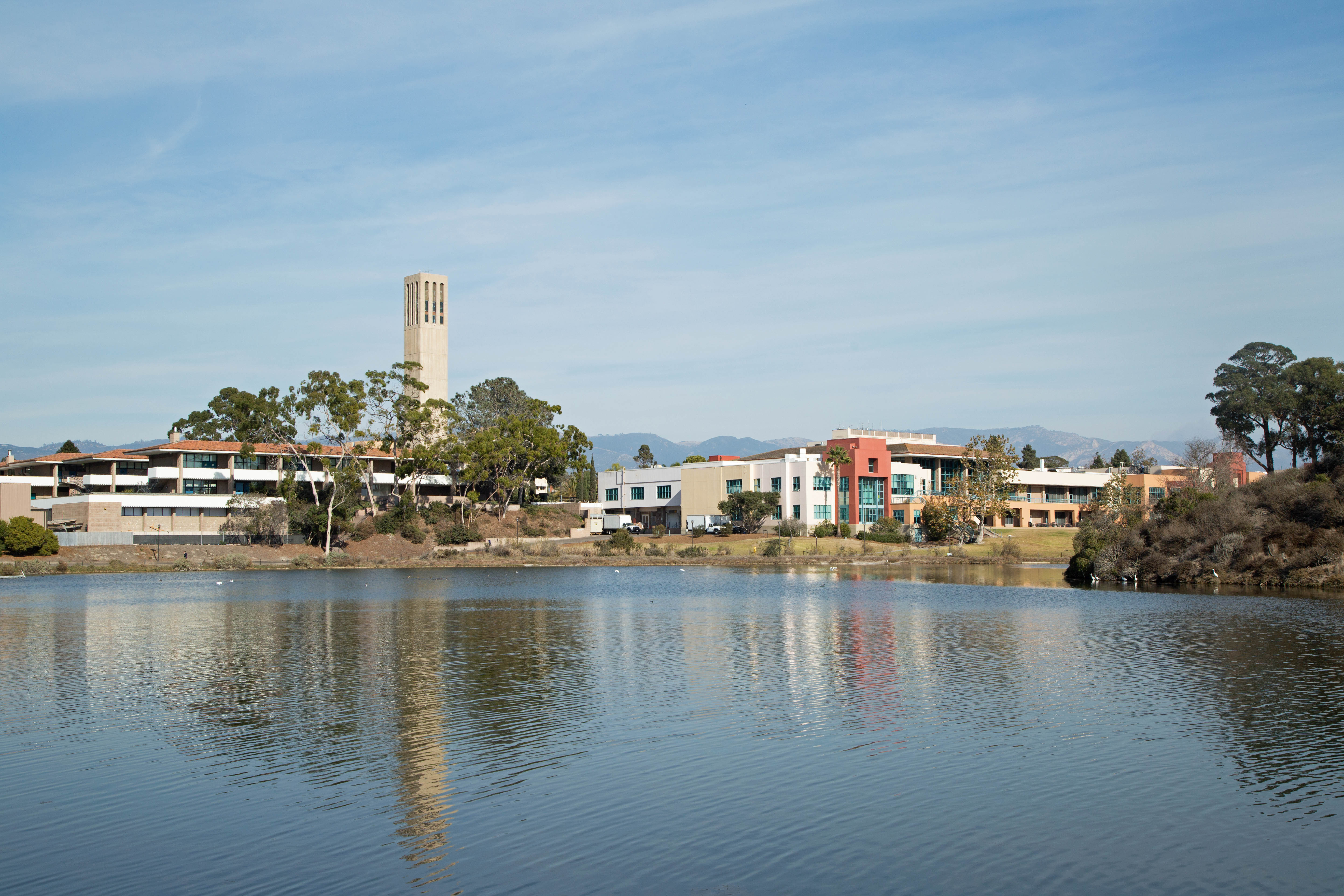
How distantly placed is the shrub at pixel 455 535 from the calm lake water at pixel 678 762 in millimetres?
68355

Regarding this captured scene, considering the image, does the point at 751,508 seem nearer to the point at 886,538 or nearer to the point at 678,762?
the point at 886,538

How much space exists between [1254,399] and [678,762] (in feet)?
371

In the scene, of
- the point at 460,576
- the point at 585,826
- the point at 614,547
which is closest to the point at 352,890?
the point at 585,826

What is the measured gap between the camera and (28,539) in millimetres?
82500

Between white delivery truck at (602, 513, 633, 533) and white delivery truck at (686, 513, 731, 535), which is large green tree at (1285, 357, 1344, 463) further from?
white delivery truck at (602, 513, 633, 533)

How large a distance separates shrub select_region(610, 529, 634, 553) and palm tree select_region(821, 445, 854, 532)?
70.0ft

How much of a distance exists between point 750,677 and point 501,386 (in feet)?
426

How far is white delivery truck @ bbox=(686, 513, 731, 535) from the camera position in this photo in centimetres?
11431

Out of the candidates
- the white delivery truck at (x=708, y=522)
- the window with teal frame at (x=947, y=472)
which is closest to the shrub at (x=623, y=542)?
the white delivery truck at (x=708, y=522)

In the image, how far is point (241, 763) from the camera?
54.3 feet

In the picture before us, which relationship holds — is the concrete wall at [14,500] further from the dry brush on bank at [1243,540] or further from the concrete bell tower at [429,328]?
the dry brush on bank at [1243,540]

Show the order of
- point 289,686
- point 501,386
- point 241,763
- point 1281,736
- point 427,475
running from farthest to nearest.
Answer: point 501,386 < point 427,475 < point 289,686 < point 1281,736 < point 241,763

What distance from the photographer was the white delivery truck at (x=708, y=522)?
114 meters

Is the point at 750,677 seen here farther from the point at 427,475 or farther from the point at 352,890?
the point at 427,475
